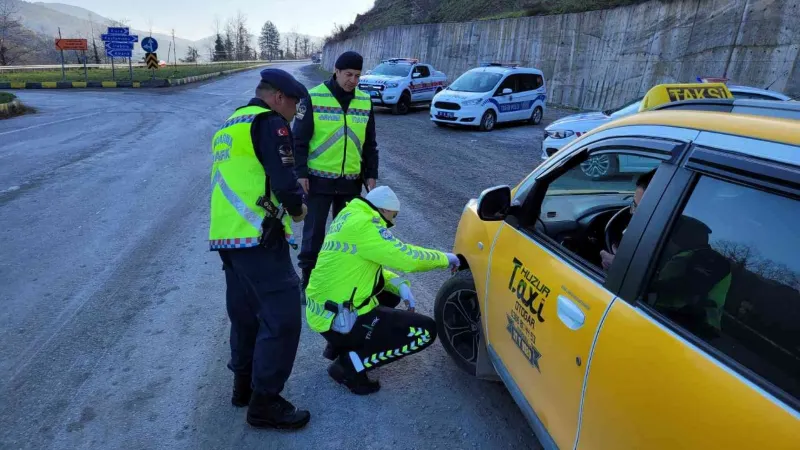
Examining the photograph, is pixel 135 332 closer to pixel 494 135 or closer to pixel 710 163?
pixel 710 163

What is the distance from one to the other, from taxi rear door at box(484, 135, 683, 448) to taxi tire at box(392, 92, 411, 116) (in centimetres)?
1539

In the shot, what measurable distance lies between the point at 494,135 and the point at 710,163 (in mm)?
12588

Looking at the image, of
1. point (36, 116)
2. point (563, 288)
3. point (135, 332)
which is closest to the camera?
point (563, 288)

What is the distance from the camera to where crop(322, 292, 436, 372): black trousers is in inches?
122

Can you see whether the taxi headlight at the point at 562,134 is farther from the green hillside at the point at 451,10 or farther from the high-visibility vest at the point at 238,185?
the green hillside at the point at 451,10

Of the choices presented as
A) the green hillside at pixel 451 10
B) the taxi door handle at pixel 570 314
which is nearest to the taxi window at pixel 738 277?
the taxi door handle at pixel 570 314

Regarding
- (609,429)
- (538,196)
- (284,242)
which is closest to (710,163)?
(609,429)

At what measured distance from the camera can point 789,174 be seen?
132 centimetres

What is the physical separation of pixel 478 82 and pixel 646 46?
280 inches

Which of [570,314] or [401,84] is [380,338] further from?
[401,84]

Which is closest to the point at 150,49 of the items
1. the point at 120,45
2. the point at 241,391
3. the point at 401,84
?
the point at 120,45

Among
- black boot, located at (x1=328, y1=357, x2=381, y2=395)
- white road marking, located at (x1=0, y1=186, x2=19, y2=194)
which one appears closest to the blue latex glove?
black boot, located at (x1=328, y1=357, x2=381, y2=395)

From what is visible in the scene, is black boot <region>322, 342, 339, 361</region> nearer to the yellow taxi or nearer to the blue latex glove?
the blue latex glove

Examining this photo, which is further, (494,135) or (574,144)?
(494,135)
